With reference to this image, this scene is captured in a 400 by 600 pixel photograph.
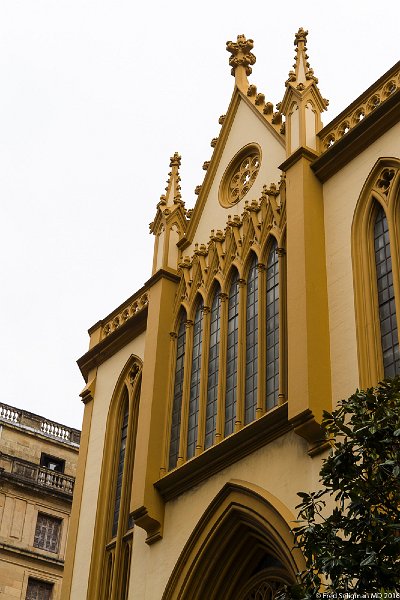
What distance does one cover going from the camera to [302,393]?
57.1 ft

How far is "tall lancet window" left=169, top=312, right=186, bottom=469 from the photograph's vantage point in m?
21.3

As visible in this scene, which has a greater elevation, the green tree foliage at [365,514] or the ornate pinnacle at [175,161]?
the ornate pinnacle at [175,161]

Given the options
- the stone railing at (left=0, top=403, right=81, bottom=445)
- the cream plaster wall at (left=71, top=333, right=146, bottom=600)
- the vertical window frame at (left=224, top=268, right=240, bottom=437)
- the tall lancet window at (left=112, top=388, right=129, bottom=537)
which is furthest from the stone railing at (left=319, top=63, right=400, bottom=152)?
the stone railing at (left=0, top=403, right=81, bottom=445)

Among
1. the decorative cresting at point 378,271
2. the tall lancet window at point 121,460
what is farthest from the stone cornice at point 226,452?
the tall lancet window at point 121,460

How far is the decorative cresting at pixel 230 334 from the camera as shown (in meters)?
19.7

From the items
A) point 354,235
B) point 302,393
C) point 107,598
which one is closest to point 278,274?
point 354,235

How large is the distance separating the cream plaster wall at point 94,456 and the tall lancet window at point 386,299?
753 centimetres

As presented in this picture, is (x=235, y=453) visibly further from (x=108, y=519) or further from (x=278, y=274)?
(x=108, y=519)

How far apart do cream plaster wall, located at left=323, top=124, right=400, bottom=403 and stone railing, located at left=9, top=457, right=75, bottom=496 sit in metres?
21.8

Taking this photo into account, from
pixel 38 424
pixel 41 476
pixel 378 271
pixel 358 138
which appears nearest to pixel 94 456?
pixel 378 271

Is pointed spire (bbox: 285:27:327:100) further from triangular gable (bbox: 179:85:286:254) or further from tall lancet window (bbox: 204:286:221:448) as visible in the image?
tall lancet window (bbox: 204:286:221:448)

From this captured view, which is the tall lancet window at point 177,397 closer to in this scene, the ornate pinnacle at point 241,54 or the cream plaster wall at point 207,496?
the cream plaster wall at point 207,496

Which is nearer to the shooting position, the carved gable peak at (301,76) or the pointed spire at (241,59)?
the carved gable peak at (301,76)

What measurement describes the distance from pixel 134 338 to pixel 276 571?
8.05m
